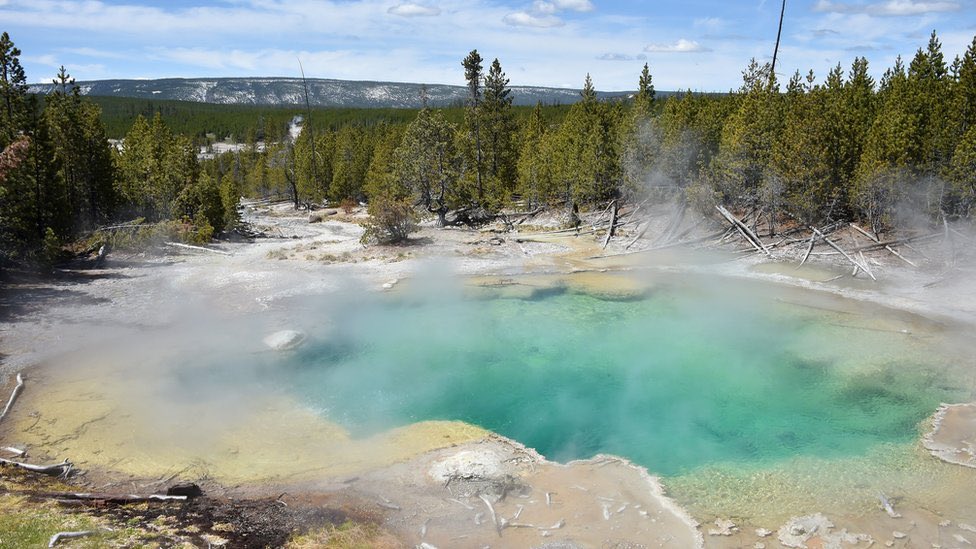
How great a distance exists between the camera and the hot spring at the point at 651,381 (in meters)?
11.6

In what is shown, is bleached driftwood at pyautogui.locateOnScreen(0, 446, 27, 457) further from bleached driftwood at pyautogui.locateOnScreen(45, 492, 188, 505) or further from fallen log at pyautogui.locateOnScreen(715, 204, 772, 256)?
fallen log at pyautogui.locateOnScreen(715, 204, 772, 256)

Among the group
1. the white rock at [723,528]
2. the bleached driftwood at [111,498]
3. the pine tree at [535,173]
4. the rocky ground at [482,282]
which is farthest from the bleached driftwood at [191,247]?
the white rock at [723,528]

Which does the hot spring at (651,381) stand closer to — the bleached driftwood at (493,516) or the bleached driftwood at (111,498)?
the bleached driftwood at (111,498)

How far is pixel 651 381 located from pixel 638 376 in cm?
42

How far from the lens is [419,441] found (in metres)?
12.5

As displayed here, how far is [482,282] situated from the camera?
24641 mm

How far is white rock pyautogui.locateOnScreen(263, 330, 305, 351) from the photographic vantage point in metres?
17.4

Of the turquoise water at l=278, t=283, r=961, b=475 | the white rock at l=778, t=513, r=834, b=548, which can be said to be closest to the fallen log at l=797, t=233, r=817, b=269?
the turquoise water at l=278, t=283, r=961, b=475

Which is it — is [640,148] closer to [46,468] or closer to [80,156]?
[80,156]

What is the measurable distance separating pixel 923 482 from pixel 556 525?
269 inches

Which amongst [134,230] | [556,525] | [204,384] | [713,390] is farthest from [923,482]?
[134,230]

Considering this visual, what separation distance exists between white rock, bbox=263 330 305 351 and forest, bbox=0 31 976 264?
→ 35.1ft

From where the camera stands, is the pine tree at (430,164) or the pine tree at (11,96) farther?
the pine tree at (430,164)

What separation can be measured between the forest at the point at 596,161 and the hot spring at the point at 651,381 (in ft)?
25.8
